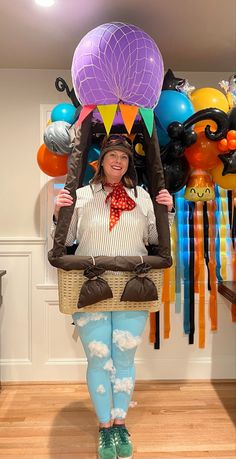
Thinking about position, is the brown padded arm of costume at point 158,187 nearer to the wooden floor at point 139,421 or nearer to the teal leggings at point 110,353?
the teal leggings at point 110,353

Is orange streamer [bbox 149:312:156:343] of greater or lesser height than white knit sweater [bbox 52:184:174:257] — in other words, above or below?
below

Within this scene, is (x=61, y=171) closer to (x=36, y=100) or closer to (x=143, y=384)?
(x=36, y=100)

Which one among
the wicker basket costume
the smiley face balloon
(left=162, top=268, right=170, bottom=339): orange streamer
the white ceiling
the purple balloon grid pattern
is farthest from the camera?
(left=162, top=268, right=170, bottom=339): orange streamer

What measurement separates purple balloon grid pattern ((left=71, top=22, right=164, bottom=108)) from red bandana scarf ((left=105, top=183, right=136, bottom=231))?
0.39m

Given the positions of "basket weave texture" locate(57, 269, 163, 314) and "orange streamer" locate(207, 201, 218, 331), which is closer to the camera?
"basket weave texture" locate(57, 269, 163, 314)

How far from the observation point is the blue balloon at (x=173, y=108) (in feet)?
6.47

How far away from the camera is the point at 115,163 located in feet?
5.86

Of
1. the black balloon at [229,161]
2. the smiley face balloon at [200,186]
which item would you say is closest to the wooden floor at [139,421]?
the smiley face balloon at [200,186]

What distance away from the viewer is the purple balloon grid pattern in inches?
62.8

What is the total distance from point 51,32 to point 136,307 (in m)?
1.53

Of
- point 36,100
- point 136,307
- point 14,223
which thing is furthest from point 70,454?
point 36,100

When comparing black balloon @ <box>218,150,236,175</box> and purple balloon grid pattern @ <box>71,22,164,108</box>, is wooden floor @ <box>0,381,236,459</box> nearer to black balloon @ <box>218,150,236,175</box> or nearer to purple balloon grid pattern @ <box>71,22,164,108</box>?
black balloon @ <box>218,150,236,175</box>

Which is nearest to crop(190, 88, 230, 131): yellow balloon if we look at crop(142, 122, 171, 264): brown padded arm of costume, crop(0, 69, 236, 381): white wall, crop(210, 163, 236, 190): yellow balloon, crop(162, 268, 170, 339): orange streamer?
crop(210, 163, 236, 190): yellow balloon

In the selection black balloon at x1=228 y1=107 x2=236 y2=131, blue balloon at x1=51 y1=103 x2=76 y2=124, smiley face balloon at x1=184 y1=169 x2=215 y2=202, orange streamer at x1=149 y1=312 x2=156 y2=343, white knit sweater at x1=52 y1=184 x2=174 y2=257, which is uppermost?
blue balloon at x1=51 y1=103 x2=76 y2=124
